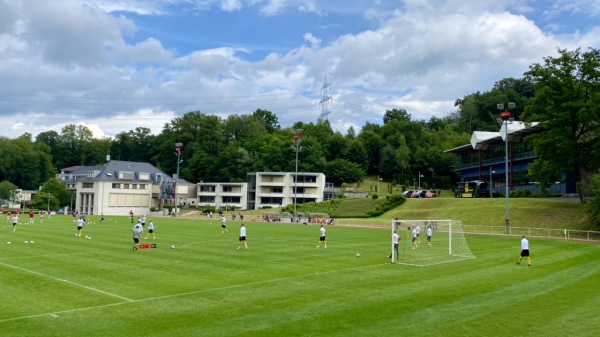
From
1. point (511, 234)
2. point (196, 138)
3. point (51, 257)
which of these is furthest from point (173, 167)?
point (51, 257)

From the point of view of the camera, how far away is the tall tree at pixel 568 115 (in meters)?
55.8

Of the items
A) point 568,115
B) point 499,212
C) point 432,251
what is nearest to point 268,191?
point 499,212

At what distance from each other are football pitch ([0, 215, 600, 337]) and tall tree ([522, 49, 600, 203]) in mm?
26452

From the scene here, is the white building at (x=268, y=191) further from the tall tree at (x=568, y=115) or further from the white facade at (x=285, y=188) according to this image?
the tall tree at (x=568, y=115)

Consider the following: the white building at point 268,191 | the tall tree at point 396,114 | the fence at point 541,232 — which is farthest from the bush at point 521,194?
the tall tree at point 396,114

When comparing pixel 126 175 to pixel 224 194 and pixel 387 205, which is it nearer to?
pixel 224 194

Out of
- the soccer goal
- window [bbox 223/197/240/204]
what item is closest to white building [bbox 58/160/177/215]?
window [bbox 223/197/240/204]

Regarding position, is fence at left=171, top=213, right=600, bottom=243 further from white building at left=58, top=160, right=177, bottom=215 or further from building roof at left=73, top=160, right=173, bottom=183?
building roof at left=73, top=160, right=173, bottom=183

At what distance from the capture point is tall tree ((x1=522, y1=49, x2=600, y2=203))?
55.8 meters

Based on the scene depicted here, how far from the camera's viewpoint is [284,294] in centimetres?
1920

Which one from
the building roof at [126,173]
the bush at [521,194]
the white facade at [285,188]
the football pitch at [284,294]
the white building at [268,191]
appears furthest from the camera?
the white building at [268,191]

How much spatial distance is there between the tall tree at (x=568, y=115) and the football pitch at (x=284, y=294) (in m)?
26.5

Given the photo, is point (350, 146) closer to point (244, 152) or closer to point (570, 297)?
point (244, 152)

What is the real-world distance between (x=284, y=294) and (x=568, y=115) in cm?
4979
